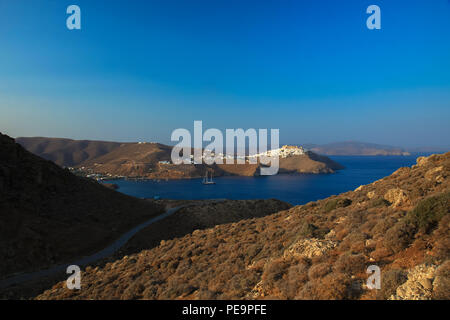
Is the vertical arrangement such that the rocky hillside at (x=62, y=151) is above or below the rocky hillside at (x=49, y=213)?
above

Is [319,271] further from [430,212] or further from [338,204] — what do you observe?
[338,204]

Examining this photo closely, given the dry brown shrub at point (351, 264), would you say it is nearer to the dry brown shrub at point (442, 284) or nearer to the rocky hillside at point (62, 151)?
the dry brown shrub at point (442, 284)

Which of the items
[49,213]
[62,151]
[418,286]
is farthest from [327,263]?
[62,151]

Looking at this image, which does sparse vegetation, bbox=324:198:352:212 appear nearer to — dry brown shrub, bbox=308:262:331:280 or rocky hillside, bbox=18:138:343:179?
dry brown shrub, bbox=308:262:331:280

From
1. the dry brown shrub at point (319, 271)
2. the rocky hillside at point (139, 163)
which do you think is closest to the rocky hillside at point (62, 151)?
Answer: the rocky hillside at point (139, 163)

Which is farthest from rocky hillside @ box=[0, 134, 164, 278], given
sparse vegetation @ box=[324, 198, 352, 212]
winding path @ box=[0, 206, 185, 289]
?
sparse vegetation @ box=[324, 198, 352, 212]
